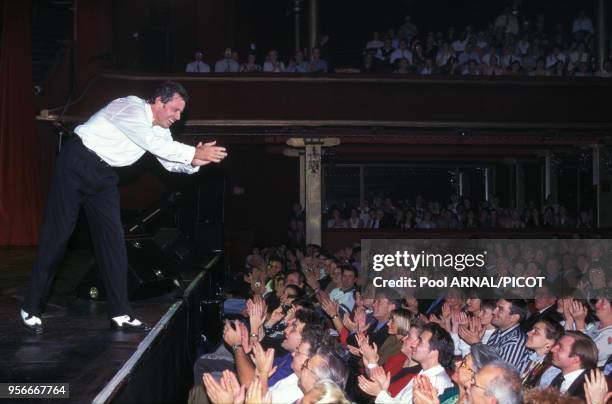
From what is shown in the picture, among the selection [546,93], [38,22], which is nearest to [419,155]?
[546,93]

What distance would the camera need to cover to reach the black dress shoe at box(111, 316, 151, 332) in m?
3.87

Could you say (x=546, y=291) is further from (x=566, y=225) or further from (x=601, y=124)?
(x=566, y=225)

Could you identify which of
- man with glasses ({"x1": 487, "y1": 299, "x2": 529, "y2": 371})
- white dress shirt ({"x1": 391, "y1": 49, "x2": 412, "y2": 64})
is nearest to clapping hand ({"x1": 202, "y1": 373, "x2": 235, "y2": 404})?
man with glasses ({"x1": 487, "y1": 299, "x2": 529, "y2": 371})

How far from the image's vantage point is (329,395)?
253 cm

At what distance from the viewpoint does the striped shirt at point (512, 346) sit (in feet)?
15.2

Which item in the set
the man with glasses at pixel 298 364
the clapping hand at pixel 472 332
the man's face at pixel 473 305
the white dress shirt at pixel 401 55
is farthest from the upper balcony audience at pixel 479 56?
the man with glasses at pixel 298 364

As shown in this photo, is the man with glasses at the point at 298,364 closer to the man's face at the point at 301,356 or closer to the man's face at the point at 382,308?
the man's face at the point at 301,356

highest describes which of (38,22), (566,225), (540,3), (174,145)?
(540,3)

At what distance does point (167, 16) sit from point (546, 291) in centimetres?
1009

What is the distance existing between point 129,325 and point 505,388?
82.5 inches

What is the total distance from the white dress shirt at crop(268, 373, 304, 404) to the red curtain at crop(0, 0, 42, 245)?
7.07 metres

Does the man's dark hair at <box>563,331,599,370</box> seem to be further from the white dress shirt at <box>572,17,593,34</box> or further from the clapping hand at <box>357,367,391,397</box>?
the white dress shirt at <box>572,17,593,34</box>

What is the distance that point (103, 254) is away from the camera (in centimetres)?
381

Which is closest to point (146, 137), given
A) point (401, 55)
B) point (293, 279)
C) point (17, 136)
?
point (293, 279)
